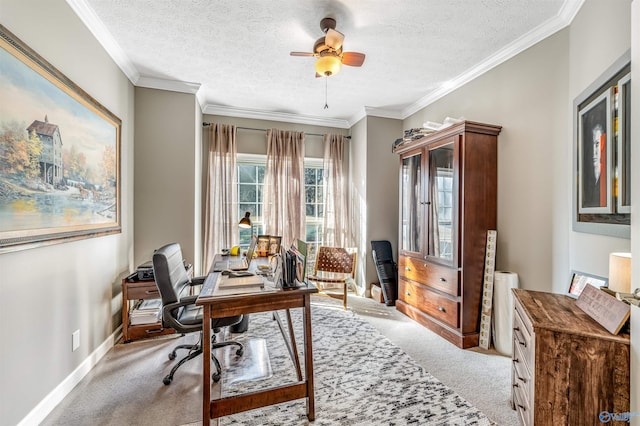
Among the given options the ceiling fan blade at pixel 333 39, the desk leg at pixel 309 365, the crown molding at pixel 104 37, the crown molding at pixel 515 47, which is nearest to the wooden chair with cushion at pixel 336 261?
the desk leg at pixel 309 365

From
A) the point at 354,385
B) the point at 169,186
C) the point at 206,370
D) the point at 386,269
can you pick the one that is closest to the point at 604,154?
the point at 354,385

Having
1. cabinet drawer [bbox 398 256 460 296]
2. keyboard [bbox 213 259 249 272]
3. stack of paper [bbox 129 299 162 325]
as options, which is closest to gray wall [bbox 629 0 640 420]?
cabinet drawer [bbox 398 256 460 296]

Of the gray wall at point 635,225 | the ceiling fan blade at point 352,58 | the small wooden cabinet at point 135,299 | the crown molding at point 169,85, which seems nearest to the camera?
the gray wall at point 635,225

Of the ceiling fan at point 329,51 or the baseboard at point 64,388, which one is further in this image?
the ceiling fan at point 329,51

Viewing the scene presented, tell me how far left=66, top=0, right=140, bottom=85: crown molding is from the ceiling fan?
5.19 ft

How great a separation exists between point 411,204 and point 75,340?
11.3ft

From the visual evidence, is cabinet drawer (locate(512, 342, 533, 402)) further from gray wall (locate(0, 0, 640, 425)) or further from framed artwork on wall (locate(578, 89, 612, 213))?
framed artwork on wall (locate(578, 89, 612, 213))

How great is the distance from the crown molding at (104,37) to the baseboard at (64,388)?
265 centimetres

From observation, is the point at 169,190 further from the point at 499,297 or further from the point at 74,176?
the point at 499,297

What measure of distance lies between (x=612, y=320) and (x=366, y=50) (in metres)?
2.65

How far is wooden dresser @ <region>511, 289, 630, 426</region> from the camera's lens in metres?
1.16

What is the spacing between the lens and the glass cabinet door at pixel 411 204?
11.0ft

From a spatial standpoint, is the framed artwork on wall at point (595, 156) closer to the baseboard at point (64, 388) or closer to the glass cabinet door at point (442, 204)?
the glass cabinet door at point (442, 204)

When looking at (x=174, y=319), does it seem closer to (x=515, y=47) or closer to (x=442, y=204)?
(x=442, y=204)
